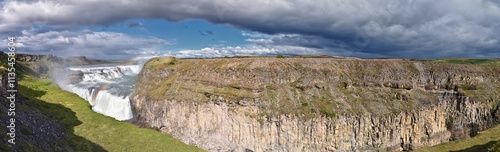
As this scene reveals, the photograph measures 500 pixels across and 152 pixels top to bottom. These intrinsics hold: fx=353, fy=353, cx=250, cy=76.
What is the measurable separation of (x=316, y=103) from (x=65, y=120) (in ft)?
133

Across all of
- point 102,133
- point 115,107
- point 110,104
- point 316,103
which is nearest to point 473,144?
point 316,103

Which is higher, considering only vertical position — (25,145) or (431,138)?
(25,145)

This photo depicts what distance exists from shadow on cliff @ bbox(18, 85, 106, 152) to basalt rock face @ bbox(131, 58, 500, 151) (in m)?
11.8

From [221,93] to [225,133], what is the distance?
6.48 m

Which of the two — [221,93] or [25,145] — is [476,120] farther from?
[25,145]

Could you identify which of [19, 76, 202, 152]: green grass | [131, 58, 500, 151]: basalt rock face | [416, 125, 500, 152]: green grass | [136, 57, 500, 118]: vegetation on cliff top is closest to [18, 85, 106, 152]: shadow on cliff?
[19, 76, 202, 152]: green grass

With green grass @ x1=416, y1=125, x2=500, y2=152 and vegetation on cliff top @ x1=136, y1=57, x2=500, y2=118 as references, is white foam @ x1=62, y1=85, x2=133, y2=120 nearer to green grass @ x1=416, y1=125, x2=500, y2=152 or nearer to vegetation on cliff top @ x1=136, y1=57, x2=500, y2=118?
vegetation on cliff top @ x1=136, y1=57, x2=500, y2=118

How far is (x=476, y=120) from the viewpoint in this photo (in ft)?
213

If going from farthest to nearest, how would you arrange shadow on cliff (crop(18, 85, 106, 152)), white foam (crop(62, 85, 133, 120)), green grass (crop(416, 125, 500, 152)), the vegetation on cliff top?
white foam (crop(62, 85, 133, 120))
green grass (crop(416, 125, 500, 152))
the vegetation on cliff top
shadow on cliff (crop(18, 85, 106, 152))

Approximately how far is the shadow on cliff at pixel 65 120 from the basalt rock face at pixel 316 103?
11.8 m

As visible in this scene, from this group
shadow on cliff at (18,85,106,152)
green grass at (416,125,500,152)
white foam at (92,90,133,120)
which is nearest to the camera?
shadow on cliff at (18,85,106,152)

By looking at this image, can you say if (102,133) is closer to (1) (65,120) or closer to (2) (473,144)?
(1) (65,120)

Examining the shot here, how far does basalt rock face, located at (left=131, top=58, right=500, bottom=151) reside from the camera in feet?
177

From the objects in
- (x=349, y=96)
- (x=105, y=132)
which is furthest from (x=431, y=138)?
(x=105, y=132)
